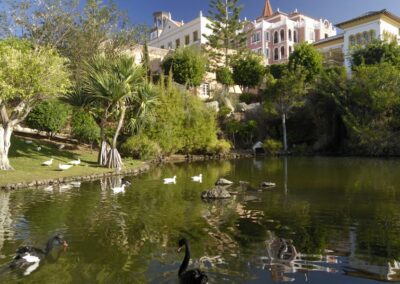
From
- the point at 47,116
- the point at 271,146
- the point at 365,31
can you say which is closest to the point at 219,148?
the point at 271,146

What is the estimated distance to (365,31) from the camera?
63656 mm

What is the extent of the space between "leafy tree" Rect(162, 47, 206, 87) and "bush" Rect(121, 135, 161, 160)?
882 inches

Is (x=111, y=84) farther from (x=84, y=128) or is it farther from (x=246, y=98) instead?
(x=246, y=98)

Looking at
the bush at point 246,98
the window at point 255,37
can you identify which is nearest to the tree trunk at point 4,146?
the bush at point 246,98

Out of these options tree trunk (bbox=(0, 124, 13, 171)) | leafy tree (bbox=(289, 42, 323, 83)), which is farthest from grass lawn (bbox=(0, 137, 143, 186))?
leafy tree (bbox=(289, 42, 323, 83))

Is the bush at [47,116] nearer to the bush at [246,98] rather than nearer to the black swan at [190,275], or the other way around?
the black swan at [190,275]

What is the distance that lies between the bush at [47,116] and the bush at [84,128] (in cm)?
128

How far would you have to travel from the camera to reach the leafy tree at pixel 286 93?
47219mm

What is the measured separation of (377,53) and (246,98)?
1816cm

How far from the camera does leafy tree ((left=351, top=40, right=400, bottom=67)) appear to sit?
2041 inches

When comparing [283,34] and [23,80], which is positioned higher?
[283,34]

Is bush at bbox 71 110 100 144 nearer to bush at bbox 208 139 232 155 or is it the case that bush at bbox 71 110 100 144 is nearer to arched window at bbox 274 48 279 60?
bush at bbox 208 139 232 155

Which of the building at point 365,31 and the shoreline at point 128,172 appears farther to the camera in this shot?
the building at point 365,31

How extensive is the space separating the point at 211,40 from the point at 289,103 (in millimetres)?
20153
